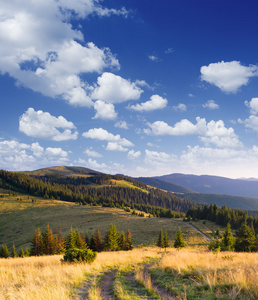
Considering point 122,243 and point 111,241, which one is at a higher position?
point 111,241

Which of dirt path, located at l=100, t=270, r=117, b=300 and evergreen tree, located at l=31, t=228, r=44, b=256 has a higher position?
dirt path, located at l=100, t=270, r=117, b=300

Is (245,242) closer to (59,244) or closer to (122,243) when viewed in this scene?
(122,243)

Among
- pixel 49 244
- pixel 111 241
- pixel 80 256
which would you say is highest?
pixel 80 256

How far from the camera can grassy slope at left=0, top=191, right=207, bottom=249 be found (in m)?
64.4

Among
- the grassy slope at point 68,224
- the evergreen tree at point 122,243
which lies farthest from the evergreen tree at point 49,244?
the grassy slope at point 68,224

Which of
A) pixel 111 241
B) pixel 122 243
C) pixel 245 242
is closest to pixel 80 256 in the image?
pixel 111 241

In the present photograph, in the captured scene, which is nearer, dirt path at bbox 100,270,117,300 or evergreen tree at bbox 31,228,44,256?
dirt path at bbox 100,270,117,300

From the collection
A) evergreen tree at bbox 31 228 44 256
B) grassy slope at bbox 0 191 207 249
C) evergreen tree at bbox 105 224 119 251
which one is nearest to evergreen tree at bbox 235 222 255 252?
grassy slope at bbox 0 191 207 249

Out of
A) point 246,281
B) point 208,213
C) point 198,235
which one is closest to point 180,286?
point 246,281

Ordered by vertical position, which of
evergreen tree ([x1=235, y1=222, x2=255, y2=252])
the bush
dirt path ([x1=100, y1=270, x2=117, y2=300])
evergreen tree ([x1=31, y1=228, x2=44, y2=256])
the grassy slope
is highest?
dirt path ([x1=100, y1=270, x2=117, y2=300])

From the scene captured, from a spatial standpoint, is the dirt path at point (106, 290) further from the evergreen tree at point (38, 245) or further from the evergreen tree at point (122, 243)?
the evergreen tree at point (38, 245)

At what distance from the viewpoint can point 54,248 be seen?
46469 millimetres

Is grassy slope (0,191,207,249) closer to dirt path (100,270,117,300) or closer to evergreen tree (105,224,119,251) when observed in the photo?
evergreen tree (105,224,119,251)

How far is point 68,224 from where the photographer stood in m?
87.8
